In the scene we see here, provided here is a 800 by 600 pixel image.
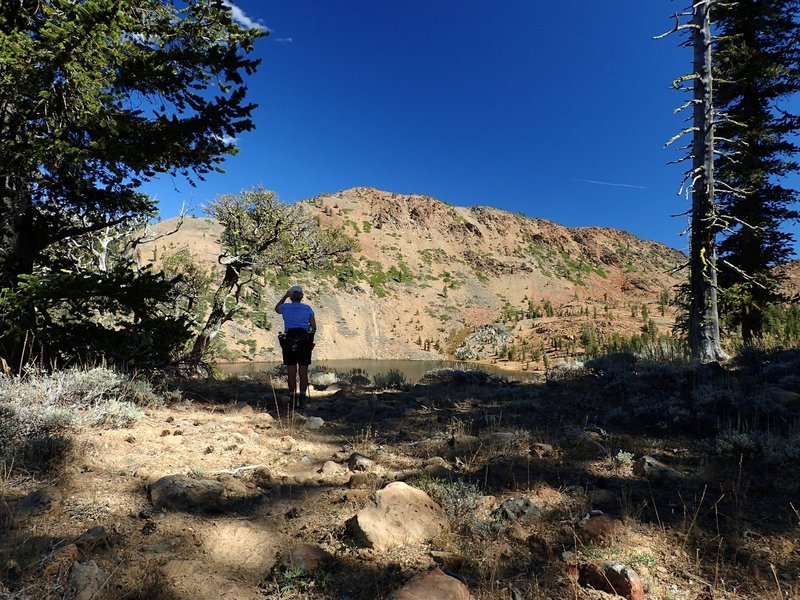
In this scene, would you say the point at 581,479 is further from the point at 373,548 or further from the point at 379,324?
the point at 379,324

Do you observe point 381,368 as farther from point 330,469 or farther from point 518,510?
point 518,510

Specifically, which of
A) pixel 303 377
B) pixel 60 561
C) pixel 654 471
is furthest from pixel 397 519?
pixel 303 377

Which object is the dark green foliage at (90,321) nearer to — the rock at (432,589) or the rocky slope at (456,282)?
the rock at (432,589)

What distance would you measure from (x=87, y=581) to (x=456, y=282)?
192 ft

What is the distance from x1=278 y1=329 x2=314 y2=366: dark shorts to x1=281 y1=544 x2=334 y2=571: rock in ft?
16.2

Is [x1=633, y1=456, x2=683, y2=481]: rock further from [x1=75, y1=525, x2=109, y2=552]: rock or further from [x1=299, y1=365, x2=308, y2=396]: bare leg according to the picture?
[x1=299, y1=365, x2=308, y2=396]: bare leg

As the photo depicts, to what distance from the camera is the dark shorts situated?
24.3 feet

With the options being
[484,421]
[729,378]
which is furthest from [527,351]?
[484,421]

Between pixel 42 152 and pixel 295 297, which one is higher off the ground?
pixel 42 152

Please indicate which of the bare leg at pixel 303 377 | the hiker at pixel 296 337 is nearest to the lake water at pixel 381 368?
the bare leg at pixel 303 377

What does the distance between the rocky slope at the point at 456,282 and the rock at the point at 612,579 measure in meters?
31.2

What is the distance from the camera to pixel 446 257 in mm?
64562

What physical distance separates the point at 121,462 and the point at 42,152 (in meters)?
4.16

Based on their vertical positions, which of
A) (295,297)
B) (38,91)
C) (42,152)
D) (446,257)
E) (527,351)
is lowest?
(527,351)
